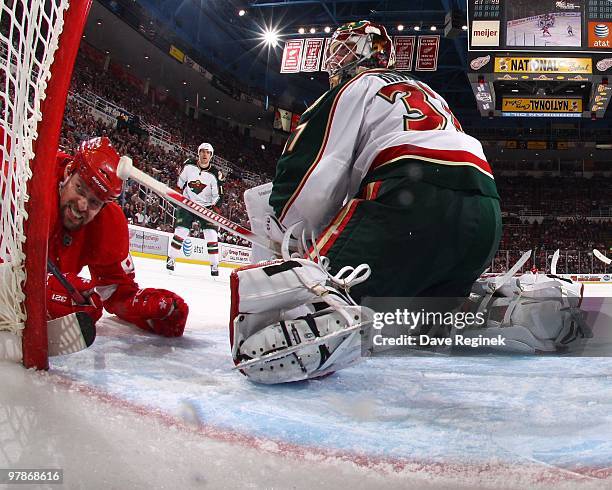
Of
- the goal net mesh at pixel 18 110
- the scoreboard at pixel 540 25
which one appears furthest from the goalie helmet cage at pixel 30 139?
the scoreboard at pixel 540 25

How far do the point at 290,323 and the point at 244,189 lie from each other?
621 inches

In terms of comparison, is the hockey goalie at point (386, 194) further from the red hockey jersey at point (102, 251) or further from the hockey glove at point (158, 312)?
the red hockey jersey at point (102, 251)

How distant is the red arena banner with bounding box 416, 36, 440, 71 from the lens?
1030 cm

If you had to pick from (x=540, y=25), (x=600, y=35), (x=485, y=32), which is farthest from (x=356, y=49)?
(x=600, y=35)

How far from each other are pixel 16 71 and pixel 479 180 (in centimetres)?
117

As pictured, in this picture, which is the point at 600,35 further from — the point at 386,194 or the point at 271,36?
the point at 271,36

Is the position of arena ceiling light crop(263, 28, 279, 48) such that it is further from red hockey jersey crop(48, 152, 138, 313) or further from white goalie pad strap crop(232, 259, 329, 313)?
white goalie pad strap crop(232, 259, 329, 313)

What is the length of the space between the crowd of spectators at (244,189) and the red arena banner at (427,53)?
4541 millimetres

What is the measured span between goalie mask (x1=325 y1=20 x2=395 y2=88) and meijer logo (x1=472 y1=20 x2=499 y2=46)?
665cm

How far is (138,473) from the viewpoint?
0.64 m

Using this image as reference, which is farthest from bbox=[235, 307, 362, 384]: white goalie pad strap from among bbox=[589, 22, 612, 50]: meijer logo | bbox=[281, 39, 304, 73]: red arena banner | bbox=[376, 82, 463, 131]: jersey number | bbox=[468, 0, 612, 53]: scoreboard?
bbox=[281, 39, 304, 73]: red arena banner

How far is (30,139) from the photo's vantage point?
0.94 m

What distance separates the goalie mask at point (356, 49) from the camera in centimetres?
175

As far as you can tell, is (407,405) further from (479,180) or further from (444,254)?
(479,180)
